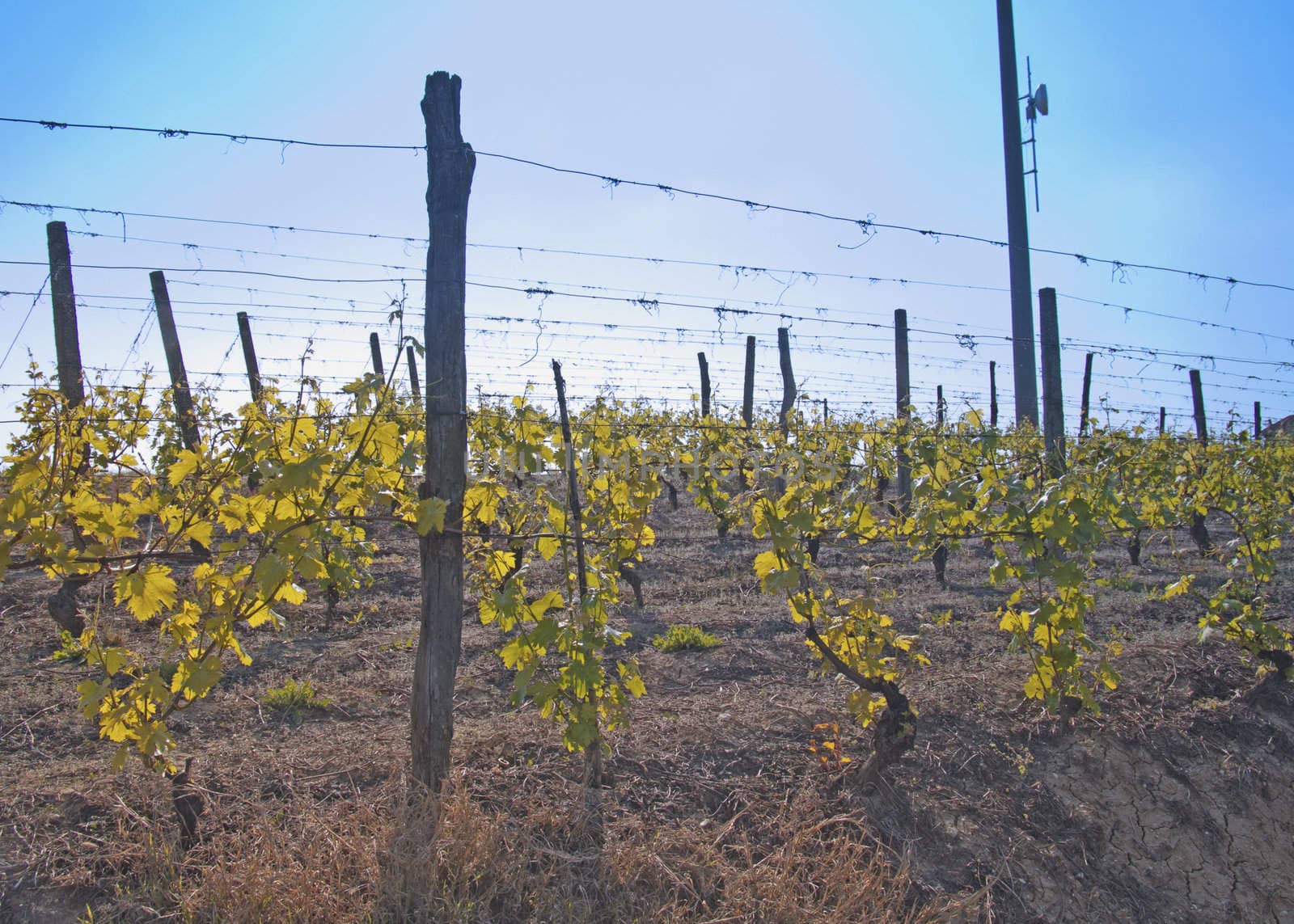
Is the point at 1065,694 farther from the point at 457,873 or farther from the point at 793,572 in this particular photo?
the point at 457,873

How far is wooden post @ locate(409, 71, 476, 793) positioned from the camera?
2.76 metres

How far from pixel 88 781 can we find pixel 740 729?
7.84 feet

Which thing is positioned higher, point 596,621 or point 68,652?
point 596,621

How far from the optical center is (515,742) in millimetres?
3209

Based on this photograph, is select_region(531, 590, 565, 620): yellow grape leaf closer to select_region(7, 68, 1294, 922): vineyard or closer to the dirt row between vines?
select_region(7, 68, 1294, 922): vineyard

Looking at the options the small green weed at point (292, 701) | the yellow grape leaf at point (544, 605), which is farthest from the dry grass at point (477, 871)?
the small green weed at point (292, 701)

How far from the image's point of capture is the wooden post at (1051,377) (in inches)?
172

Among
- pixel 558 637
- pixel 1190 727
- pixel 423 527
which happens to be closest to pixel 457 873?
pixel 558 637

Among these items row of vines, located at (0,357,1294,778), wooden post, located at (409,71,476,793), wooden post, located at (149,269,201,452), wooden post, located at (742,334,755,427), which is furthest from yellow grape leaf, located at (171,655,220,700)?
wooden post, located at (742,334,755,427)

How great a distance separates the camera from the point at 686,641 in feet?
15.5

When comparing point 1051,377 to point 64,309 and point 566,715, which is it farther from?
point 64,309

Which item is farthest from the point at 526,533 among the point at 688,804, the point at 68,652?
the point at 68,652

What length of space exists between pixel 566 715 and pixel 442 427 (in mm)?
1040

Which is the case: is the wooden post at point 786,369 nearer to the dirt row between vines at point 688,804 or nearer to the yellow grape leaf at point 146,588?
the dirt row between vines at point 688,804
